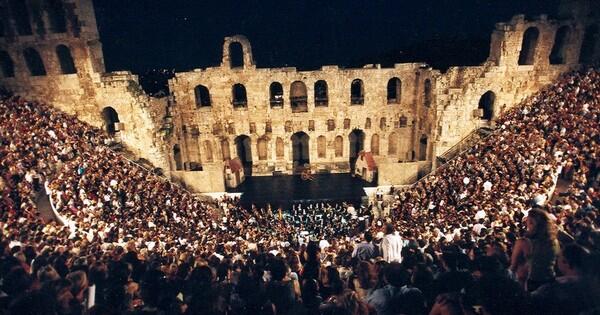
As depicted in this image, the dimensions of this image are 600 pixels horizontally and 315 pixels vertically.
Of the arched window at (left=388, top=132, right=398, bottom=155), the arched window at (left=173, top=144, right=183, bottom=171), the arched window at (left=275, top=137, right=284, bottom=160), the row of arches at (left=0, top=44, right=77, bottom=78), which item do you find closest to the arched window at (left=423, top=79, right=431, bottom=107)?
the arched window at (left=388, top=132, right=398, bottom=155)

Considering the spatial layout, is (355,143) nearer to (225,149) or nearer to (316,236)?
(225,149)

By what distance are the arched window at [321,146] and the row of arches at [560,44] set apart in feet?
54.1

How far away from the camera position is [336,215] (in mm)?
25359

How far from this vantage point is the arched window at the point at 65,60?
29.1 meters

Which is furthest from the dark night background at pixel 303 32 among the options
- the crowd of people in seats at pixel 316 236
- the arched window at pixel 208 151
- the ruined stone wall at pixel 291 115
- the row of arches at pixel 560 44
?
the crowd of people in seats at pixel 316 236

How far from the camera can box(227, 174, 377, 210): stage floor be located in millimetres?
28734

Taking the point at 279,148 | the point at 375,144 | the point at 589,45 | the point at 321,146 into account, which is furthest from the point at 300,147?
the point at 589,45

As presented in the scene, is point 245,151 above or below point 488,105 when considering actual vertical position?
below

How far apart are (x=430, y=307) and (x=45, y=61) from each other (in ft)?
99.0

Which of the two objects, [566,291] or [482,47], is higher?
[482,47]

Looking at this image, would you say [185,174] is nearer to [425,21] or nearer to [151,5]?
[151,5]

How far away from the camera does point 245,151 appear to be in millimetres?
36938

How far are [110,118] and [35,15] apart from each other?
8.37m

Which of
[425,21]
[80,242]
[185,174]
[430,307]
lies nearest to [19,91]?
[185,174]
